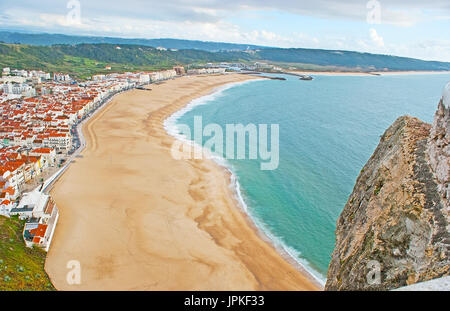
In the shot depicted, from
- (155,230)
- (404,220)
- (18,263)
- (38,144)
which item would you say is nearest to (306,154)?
(155,230)

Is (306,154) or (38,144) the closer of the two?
(38,144)

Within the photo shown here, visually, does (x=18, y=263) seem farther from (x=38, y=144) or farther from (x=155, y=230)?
(x=38, y=144)

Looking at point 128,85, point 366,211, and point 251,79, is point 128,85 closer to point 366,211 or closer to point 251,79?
point 251,79

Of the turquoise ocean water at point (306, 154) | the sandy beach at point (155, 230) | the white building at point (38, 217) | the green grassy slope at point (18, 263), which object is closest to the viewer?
the green grassy slope at point (18, 263)

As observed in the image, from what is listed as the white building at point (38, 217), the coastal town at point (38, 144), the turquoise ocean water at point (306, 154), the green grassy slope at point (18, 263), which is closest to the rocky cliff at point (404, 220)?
the turquoise ocean water at point (306, 154)

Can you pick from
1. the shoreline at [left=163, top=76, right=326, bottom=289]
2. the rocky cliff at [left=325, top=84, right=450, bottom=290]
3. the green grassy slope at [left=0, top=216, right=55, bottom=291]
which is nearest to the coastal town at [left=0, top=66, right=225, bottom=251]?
the green grassy slope at [left=0, top=216, right=55, bottom=291]

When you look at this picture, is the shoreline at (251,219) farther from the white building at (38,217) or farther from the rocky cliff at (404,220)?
the white building at (38,217)
